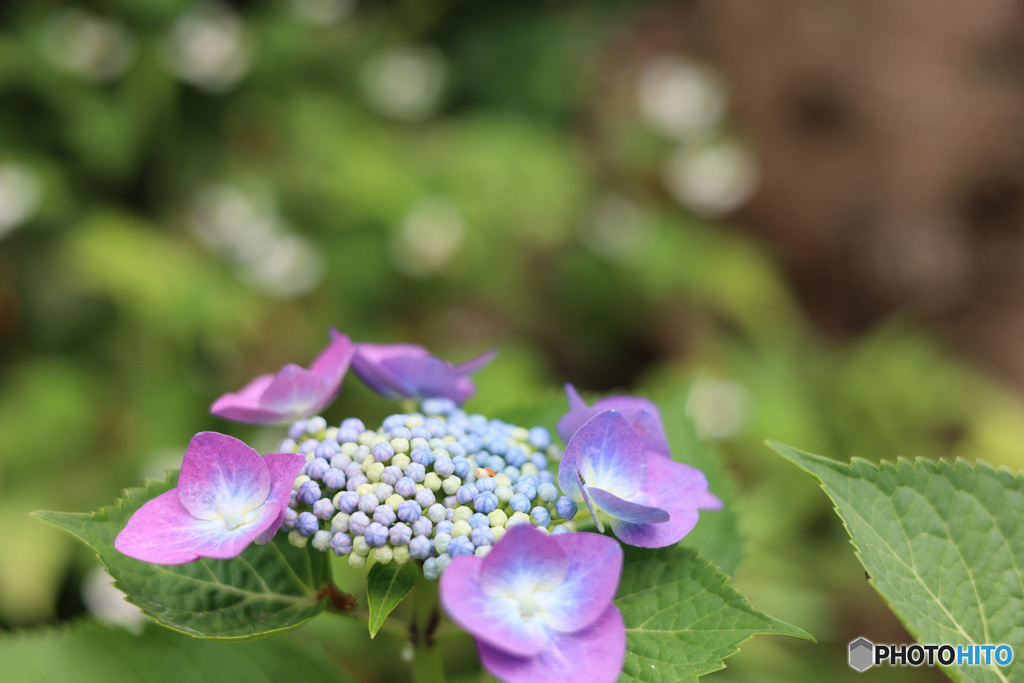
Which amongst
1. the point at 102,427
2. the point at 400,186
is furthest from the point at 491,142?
the point at 102,427

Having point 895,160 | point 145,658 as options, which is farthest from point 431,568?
point 895,160

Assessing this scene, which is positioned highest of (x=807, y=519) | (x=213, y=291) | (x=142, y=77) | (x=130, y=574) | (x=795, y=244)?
(x=130, y=574)

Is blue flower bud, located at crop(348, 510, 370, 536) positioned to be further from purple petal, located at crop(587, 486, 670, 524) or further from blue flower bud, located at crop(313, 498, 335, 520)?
purple petal, located at crop(587, 486, 670, 524)

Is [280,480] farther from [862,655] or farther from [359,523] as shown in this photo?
[862,655]

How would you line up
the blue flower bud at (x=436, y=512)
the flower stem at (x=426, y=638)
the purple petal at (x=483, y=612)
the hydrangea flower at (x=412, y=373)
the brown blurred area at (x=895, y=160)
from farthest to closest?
the brown blurred area at (x=895, y=160), the hydrangea flower at (x=412, y=373), the flower stem at (x=426, y=638), the blue flower bud at (x=436, y=512), the purple petal at (x=483, y=612)

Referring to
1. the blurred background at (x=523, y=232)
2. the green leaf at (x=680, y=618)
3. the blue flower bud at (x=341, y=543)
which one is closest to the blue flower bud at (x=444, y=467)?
the blue flower bud at (x=341, y=543)

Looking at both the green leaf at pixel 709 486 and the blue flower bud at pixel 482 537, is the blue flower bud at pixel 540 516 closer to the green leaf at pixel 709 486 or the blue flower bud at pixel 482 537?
the blue flower bud at pixel 482 537

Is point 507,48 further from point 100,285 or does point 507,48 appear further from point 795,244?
point 100,285

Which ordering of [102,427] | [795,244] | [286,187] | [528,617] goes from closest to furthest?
1. [528,617]
2. [102,427]
3. [286,187]
4. [795,244]
